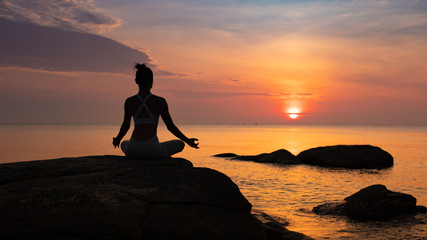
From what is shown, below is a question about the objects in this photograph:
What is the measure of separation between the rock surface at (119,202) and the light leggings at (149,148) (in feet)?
0.81

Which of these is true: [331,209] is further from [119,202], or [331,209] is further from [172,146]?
[119,202]

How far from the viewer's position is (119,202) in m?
5.77

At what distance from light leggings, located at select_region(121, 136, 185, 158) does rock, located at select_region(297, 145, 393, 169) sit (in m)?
22.9

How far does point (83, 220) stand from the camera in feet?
17.4

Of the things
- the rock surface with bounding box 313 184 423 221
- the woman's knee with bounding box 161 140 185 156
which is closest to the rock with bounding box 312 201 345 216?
the rock surface with bounding box 313 184 423 221

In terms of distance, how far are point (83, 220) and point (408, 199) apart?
11.5 m

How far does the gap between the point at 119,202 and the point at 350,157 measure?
25.9m

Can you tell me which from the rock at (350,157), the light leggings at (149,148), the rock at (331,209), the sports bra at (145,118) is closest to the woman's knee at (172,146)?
the light leggings at (149,148)

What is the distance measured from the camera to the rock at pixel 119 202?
526 cm

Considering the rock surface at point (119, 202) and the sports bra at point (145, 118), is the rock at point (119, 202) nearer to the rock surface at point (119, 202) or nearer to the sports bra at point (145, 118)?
the rock surface at point (119, 202)

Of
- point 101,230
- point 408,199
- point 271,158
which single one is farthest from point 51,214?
point 271,158

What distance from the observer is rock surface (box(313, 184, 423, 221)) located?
1144cm

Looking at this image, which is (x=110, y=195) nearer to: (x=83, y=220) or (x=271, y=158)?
A: (x=83, y=220)

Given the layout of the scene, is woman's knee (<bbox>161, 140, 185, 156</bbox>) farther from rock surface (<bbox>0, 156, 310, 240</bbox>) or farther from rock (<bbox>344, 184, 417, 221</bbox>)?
rock (<bbox>344, 184, 417, 221</bbox>)
